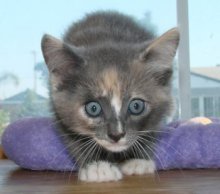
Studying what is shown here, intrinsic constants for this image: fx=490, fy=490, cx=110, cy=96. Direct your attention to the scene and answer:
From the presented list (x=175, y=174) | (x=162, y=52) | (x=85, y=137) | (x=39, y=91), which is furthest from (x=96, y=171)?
(x=39, y=91)

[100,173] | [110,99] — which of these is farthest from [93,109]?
[100,173]

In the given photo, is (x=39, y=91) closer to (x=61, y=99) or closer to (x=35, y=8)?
(x=35, y=8)

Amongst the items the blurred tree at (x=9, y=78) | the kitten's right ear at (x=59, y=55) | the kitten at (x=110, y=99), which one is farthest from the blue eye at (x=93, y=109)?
the blurred tree at (x=9, y=78)

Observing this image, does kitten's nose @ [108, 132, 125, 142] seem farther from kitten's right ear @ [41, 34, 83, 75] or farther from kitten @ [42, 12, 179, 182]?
kitten's right ear @ [41, 34, 83, 75]

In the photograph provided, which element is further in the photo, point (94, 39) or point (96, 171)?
point (94, 39)

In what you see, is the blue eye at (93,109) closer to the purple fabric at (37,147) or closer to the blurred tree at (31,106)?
the purple fabric at (37,147)

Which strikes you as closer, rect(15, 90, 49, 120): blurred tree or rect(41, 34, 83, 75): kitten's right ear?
rect(41, 34, 83, 75): kitten's right ear

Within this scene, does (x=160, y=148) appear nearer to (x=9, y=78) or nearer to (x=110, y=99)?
(x=110, y=99)

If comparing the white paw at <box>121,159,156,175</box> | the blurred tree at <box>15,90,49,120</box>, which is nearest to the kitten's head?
the white paw at <box>121,159,156,175</box>
